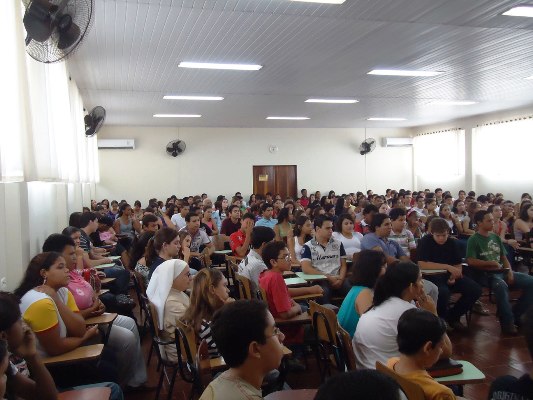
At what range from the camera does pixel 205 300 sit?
2881 mm

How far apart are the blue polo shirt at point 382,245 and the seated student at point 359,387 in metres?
3.98

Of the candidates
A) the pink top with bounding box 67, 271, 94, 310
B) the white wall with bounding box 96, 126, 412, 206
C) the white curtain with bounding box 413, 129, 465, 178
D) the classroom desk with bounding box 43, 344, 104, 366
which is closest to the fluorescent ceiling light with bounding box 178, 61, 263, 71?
the pink top with bounding box 67, 271, 94, 310

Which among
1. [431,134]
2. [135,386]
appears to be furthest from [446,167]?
[135,386]

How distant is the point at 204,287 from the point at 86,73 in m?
5.68

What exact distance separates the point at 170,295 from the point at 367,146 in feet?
45.1

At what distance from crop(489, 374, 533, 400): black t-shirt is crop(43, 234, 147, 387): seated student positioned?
2562mm

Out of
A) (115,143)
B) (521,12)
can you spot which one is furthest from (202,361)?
(115,143)

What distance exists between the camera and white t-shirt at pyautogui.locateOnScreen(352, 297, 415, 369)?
8.18 feet

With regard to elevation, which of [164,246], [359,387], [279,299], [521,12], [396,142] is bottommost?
[279,299]

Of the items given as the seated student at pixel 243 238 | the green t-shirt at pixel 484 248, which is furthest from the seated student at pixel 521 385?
the seated student at pixel 243 238

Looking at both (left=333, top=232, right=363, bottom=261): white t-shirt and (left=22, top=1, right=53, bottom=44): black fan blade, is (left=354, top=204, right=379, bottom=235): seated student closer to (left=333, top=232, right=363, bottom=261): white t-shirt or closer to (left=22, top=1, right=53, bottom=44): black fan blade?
(left=333, top=232, right=363, bottom=261): white t-shirt

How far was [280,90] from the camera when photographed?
904cm

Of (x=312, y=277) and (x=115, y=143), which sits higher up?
(x=115, y=143)

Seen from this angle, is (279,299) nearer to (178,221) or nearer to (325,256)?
(325,256)
